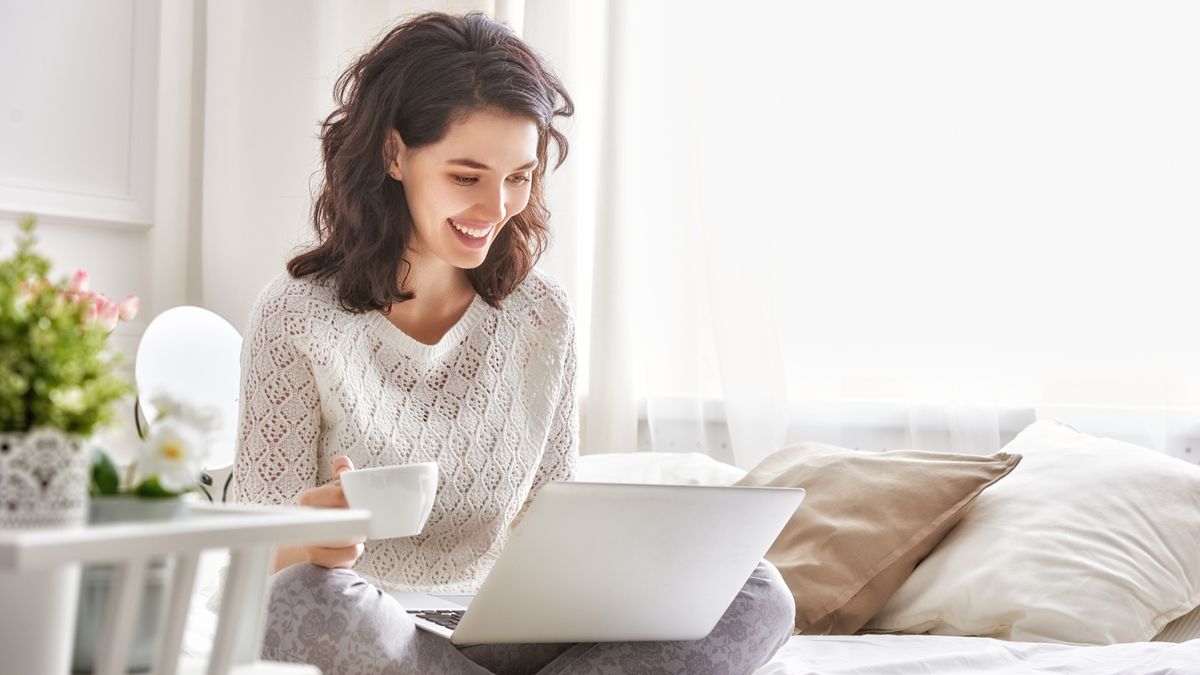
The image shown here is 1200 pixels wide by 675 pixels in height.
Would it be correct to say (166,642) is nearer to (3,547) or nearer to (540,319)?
(3,547)

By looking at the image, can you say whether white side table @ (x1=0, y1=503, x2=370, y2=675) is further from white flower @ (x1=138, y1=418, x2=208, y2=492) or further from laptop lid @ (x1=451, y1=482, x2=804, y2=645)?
laptop lid @ (x1=451, y1=482, x2=804, y2=645)

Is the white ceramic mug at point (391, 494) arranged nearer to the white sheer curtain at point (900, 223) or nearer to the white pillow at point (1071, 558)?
the white pillow at point (1071, 558)

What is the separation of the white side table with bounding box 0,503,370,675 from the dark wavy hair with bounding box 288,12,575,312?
96 cm

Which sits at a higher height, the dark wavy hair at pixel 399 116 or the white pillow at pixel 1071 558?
the dark wavy hair at pixel 399 116

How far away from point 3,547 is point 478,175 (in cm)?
109

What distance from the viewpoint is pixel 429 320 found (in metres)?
1.69

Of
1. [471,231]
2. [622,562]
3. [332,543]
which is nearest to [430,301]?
[471,231]

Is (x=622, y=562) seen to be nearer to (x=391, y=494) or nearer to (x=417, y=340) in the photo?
(x=391, y=494)

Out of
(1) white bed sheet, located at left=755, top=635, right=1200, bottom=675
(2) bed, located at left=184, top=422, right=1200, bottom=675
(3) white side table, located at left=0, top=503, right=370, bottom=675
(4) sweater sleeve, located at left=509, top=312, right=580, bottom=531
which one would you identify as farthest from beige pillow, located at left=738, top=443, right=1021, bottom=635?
(3) white side table, located at left=0, top=503, right=370, bottom=675

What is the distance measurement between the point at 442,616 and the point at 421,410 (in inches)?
13.0

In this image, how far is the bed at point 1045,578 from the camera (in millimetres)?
1536

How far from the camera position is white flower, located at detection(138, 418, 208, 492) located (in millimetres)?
619

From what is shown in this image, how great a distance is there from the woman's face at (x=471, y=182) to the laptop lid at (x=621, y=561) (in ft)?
1.87

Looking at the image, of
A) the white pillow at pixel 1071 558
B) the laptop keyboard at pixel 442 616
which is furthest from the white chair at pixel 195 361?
the white pillow at pixel 1071 558
